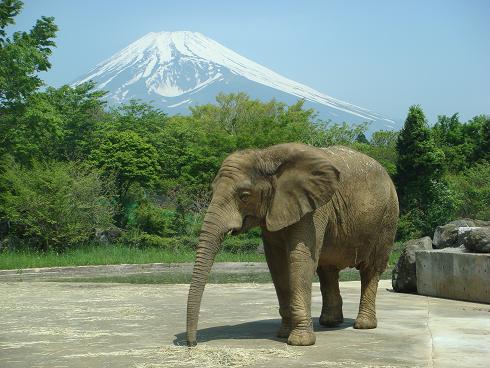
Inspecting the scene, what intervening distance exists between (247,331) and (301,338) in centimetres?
159

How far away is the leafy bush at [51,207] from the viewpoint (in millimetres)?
29375

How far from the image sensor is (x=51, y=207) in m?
29.4

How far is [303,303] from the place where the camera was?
8664 millimetres

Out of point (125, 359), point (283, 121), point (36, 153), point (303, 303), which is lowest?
point (125, 359)

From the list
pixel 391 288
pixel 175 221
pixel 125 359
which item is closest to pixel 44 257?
pixel 175 221

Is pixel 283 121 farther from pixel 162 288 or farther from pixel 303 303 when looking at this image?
pixel 303 303

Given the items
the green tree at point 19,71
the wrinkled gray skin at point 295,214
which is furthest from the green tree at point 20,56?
the wrinkled gray skin at point 295,214

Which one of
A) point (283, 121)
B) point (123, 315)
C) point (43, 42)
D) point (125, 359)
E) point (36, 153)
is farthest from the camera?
point (283, 121)

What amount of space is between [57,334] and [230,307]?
3810 mm

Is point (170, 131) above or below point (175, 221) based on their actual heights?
above

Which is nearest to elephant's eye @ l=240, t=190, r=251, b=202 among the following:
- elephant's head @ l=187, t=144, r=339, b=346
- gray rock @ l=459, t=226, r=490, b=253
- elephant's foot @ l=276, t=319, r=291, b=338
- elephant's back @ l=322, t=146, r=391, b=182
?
elephant's head @ l=187, t=144, r=339, b=346

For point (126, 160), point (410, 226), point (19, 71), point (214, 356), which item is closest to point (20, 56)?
point (19, 71)

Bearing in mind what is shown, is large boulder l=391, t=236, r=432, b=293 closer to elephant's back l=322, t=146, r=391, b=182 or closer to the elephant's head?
elephant's back l=322, t=146, r=391, b=182

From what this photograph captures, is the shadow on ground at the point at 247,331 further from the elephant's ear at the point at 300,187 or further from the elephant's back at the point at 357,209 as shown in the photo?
the elephant's ear at the point at 300,187
